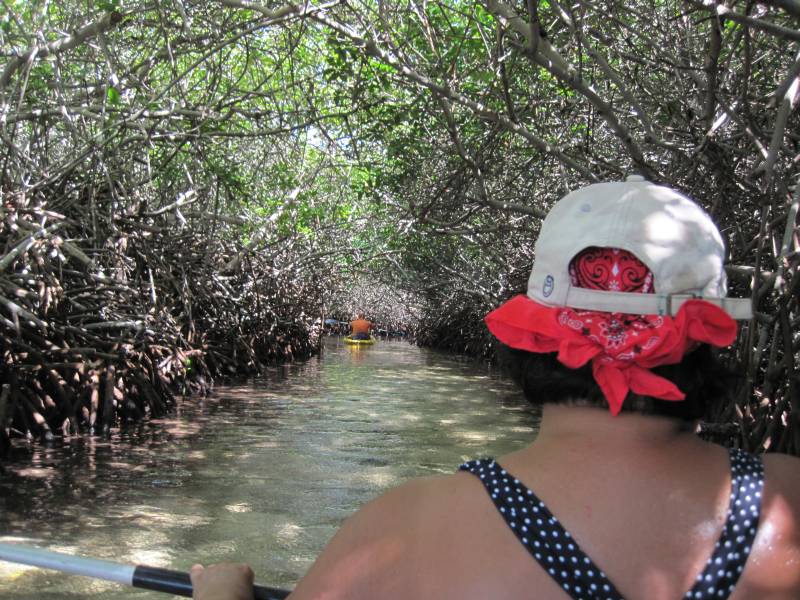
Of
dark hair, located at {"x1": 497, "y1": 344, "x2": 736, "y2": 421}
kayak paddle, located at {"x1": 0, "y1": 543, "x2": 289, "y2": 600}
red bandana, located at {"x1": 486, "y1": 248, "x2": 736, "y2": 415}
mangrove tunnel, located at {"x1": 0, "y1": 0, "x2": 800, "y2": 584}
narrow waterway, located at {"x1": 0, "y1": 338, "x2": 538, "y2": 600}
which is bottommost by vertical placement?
narrow waterway, located at {"x1": 0, "y1": 338, "x2": 538, "y2": 600}

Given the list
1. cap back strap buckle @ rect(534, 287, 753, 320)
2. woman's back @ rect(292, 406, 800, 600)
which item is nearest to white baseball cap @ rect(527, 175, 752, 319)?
cap back strap buckle @ rect(534, 287, 753, 320)

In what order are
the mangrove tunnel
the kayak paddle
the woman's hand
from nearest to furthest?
the woman's hand
the kayak paddle
the mangrove tunnel

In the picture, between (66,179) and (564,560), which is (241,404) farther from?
(564,560)

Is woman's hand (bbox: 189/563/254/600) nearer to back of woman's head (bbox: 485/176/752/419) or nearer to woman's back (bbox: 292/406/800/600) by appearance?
woman's back (bbox: 292/406/800/600)

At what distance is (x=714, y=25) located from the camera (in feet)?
10.8

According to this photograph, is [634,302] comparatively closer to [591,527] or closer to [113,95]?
A: [591,527]

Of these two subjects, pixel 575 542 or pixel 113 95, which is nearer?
pixel 575 542

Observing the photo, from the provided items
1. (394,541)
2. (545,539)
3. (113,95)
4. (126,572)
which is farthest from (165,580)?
(113,95)

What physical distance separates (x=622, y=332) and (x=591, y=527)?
0.73 ft

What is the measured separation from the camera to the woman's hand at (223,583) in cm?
117

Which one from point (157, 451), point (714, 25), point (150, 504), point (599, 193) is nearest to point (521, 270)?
point (157, 451)

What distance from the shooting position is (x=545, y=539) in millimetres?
900

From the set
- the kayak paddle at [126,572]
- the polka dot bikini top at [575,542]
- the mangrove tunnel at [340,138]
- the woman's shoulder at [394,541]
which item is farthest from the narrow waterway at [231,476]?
the polka dot bikini top at [575,542]

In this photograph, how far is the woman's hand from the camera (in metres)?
1.17
